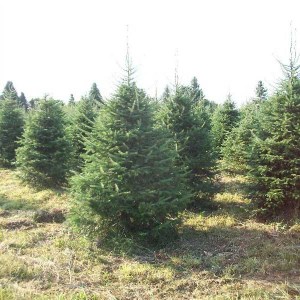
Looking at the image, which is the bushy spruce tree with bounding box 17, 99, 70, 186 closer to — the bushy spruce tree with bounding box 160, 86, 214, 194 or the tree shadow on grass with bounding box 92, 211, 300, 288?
the bushy spruce tree with bounding box 160, 86, 214, 194

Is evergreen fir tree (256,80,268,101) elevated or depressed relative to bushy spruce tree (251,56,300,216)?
elevated

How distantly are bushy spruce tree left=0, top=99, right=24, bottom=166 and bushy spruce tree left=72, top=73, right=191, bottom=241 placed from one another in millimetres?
11296

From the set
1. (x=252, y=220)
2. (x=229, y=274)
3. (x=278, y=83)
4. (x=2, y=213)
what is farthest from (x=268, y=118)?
(x=2, y=213)

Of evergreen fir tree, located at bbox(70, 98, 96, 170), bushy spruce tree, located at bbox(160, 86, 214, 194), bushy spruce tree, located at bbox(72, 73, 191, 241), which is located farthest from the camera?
evergreen fir tree, located at bbox(70, 98, 96, 170)

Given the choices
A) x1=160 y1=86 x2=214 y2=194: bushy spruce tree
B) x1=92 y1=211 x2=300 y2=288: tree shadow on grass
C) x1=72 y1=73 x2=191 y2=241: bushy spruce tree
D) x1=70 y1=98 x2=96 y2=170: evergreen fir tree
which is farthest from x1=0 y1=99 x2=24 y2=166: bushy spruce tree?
x1=92 y1=211 x2=300 y2=288: tree shadow on grass

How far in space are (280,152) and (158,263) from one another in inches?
197

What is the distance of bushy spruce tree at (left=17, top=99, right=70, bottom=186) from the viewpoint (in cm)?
1413

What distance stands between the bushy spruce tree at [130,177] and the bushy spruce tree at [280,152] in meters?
2.78

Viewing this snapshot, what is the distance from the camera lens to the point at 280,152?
32.1 ft

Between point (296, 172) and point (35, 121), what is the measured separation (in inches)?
418

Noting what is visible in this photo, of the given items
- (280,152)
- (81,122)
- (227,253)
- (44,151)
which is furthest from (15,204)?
(280,152)

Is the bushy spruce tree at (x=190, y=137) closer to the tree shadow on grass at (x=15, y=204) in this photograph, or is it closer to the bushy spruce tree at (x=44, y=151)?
the bushy spruce tree at (x=44, y=151)

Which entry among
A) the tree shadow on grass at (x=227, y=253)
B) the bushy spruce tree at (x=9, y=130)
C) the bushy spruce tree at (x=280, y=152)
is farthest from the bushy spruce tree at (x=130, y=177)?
the bushy spruce tree at (x=9, y=130)

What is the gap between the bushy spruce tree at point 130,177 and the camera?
8078 millimetres
